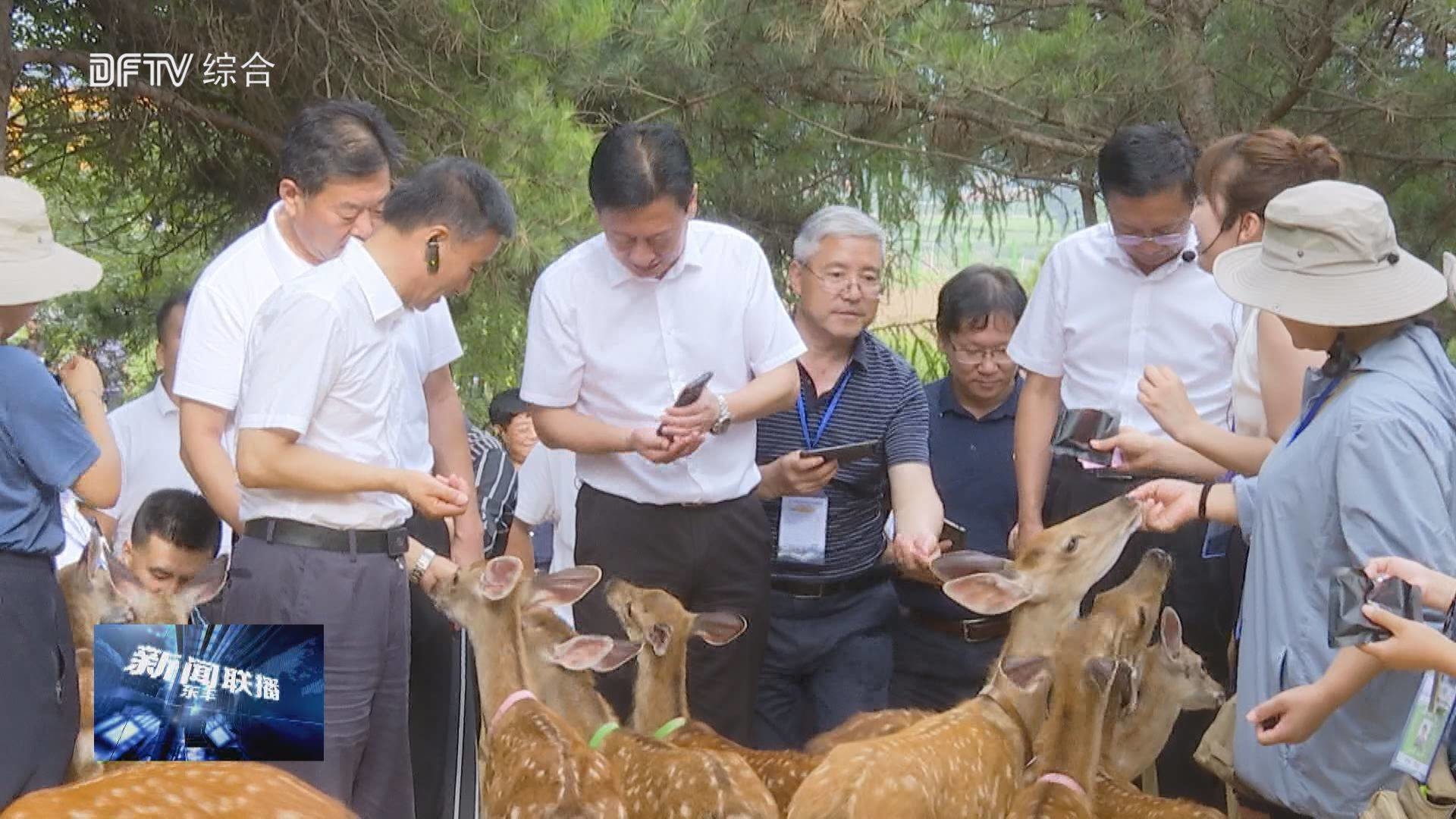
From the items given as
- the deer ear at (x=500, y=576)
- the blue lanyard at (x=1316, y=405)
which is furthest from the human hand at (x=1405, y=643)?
the deer ear at (x=500, y=576)

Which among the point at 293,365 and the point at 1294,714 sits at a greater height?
the point at 293,365

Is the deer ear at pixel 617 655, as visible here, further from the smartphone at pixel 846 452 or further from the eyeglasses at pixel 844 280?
the eyeglasses at pixel 844 280

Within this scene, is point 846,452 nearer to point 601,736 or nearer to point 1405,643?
point 601,736

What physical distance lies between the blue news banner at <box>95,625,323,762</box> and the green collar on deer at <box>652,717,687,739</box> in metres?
0.97

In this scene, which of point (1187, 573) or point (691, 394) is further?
point (1187, 573)

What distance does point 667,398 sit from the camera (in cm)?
409

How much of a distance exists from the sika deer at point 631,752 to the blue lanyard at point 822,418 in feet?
2.87

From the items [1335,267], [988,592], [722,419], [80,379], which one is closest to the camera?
[1335,267]

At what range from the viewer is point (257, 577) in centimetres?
328

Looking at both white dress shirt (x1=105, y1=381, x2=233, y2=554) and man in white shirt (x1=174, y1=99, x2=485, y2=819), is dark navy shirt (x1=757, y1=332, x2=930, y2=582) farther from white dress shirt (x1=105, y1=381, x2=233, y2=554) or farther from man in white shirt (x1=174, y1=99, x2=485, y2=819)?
white dress shirt (x1=105, y1=381, x2=233, y2=554)

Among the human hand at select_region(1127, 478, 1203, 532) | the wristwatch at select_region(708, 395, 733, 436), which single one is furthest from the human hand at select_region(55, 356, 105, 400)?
the human hand at select_region(1127, 478, 1203, 532)

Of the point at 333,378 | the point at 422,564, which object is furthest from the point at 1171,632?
the point at 333,378

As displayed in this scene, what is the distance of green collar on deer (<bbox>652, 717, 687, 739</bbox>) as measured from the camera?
3.72 metres

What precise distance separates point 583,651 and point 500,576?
9.9 inches
